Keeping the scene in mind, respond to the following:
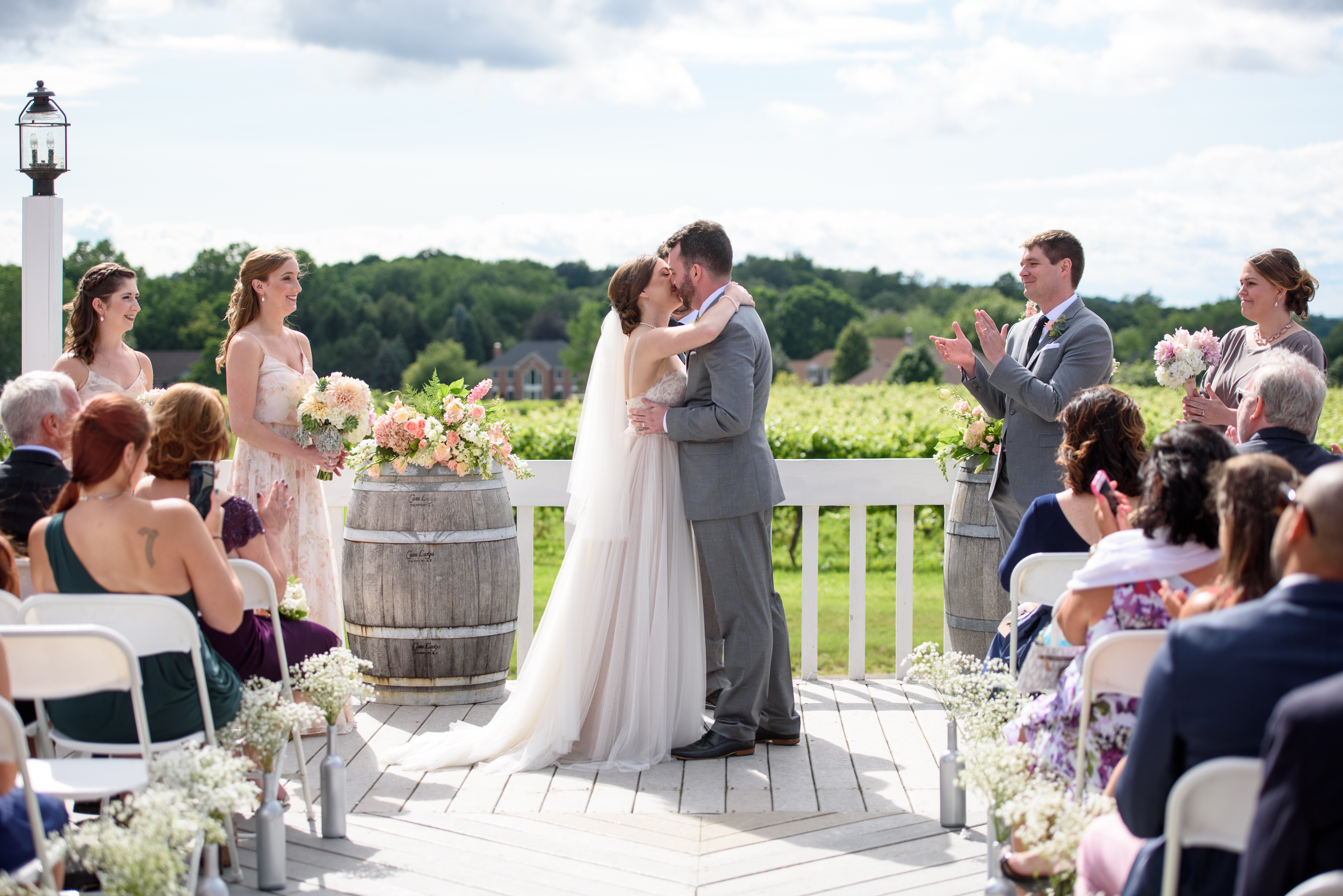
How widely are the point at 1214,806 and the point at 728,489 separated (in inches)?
103

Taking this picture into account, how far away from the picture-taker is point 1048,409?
4.50 meters

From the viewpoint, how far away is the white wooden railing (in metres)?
5.69

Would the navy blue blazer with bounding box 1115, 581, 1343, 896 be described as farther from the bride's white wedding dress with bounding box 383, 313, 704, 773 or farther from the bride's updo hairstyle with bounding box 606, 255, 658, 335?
the bride's updo hairstyle with bounding box 606, 255, 658, 335

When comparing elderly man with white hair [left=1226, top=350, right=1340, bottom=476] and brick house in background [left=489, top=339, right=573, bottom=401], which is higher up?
brick house in background [left=489, top=339, right=573, bottom=401]

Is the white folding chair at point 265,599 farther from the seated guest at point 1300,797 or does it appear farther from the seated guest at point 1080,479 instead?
the seated guest at point 1300,797

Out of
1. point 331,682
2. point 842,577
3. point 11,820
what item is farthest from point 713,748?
point 842,577

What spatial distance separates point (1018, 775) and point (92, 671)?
2131mm

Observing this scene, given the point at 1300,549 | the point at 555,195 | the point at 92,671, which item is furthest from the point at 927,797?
the point at 555,195

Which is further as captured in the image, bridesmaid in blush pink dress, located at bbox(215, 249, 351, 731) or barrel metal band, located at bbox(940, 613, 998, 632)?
barrel metal band, located at bbox(940, 613, 998, 632)

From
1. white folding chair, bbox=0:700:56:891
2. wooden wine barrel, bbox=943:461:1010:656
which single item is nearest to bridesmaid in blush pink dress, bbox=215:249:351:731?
white folding chair, bbox=0:700:56:891

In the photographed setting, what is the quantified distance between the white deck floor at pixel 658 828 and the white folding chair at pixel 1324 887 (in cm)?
170

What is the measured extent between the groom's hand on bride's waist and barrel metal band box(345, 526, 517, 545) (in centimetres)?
103

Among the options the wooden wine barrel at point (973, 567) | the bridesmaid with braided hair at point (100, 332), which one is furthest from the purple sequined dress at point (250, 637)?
the wooden wine barrel at point (973, 567)

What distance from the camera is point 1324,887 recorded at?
1.58m
